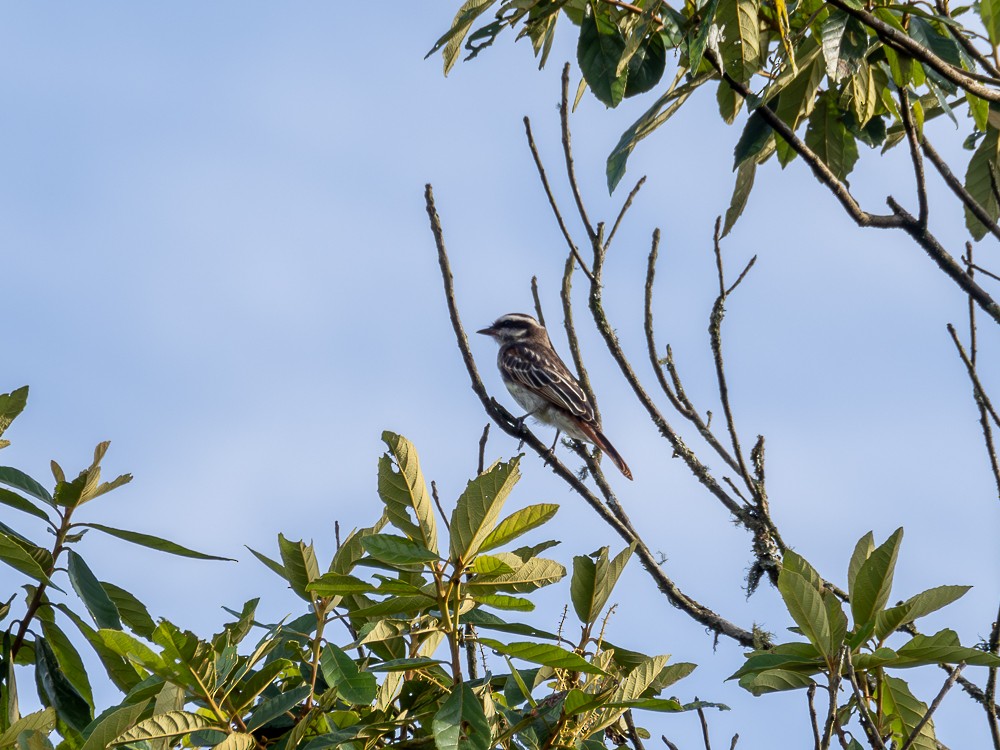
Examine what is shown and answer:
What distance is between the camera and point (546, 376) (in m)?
11.9

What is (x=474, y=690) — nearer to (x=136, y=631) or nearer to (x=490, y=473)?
(x=490, y=473)

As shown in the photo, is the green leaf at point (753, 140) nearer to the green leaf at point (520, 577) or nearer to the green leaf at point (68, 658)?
the green leaf at point (520, 577)

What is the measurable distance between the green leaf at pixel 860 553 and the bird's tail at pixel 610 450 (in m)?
7.27

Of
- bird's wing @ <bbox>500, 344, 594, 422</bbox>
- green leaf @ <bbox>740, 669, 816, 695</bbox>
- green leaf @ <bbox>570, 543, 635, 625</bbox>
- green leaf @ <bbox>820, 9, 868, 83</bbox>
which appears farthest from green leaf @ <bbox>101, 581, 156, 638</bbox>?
bird's wing @ <bbox>500, 344, 594, 422</bbox>

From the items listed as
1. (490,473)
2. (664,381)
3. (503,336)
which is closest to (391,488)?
(490,473)

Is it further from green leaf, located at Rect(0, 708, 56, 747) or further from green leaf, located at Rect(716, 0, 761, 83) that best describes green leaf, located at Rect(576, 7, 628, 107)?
green leaf, located at Rect(0, 708, 56, 747)

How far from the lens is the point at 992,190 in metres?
4.54

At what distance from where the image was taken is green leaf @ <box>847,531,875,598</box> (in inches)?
125

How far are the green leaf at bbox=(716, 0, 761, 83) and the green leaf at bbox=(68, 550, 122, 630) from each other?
2399 mm

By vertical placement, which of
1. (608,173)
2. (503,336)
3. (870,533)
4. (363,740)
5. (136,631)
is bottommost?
(363,740)

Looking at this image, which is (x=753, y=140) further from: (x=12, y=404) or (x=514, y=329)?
(x=514, y=329)

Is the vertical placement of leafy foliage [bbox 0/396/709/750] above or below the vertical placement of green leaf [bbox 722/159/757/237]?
below

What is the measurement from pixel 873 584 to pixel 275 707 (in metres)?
1.47

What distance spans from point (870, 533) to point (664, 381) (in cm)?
214
